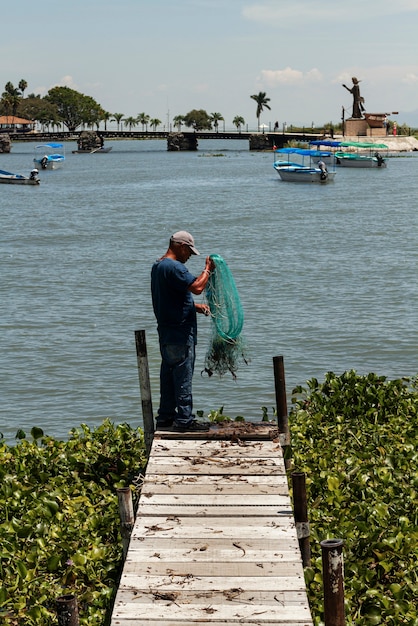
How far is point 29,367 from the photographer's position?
19172 millimetres

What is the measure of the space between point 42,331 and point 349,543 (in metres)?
15.1

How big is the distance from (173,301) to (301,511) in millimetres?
2428

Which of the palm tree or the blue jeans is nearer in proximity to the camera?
the blue jeans

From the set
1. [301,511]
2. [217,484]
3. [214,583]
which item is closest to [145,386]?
[217,484]

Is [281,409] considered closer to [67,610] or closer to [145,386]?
[145,386]

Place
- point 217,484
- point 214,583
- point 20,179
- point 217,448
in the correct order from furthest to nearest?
1. point 20,179
2. point 217,448
3. point 217,484
4. point 214,583

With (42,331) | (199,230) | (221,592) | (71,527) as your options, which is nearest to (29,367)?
(42,331)

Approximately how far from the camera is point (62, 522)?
9.00 meters

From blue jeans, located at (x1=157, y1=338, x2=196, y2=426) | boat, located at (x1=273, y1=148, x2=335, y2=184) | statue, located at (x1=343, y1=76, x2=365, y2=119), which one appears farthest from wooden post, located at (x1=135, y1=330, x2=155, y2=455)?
statue, located at (x1=343, y1=76, x2=365, y2=119)

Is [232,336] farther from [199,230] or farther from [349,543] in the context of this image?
[199,230]

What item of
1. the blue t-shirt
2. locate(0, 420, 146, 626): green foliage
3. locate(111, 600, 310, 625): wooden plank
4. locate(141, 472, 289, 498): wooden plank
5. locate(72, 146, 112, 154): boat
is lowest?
locate(0, 420, 146, 626): green foliage

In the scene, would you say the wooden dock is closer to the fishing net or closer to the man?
the man

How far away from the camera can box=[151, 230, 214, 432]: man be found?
29.6ft

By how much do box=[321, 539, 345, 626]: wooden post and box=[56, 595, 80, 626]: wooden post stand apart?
1.48 m
